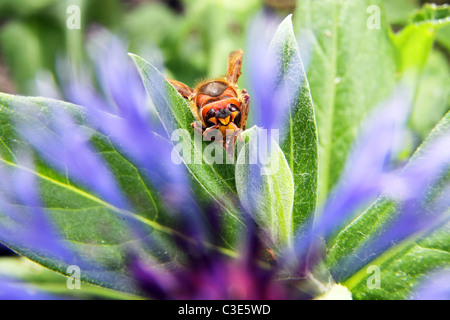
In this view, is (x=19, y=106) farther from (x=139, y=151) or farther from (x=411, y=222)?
(x=411, y=222)

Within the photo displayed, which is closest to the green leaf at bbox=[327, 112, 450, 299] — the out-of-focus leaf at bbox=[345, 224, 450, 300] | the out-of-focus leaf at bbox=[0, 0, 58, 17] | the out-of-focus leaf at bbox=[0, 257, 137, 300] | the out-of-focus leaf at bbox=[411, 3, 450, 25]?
the out-of-focus leaf at bbox=[345, 224, 450, 300]

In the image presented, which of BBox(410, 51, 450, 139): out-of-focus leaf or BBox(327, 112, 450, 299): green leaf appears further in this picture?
BBox(410, 51, 450, 139): out-of-focus leaf

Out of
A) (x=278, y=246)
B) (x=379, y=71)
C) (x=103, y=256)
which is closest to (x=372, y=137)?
(x=379, y=71)

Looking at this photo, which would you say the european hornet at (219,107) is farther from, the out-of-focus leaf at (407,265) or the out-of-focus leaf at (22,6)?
the out-of-focus leaf at (22,6)

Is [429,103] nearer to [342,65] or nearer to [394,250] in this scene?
[342,65]

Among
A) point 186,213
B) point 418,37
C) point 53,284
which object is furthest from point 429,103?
point 53,284

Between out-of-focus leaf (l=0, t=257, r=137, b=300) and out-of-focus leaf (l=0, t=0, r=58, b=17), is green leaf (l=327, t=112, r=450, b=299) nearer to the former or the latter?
out-of-focus leaf (l=0, t=257, r=137, b=300)
